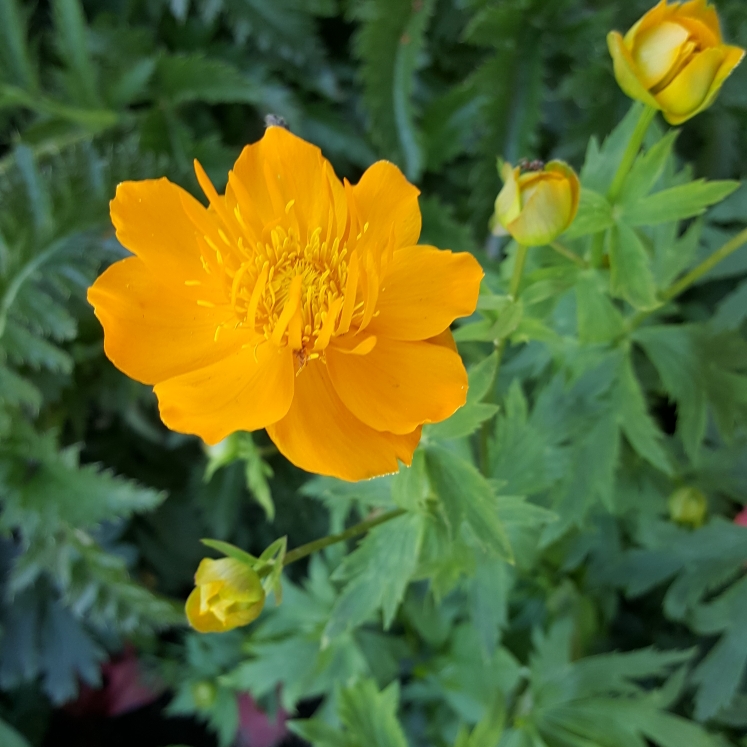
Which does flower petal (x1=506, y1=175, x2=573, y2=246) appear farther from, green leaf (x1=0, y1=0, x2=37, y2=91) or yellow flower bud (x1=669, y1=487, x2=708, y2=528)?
green leaf (x1=0, y1=0, x2=37, y2=91)

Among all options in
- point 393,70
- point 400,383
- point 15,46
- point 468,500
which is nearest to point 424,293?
point 400,383

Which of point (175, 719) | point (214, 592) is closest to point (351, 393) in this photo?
point (214, 592)

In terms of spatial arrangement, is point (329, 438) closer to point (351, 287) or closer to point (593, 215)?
point (351, 287)

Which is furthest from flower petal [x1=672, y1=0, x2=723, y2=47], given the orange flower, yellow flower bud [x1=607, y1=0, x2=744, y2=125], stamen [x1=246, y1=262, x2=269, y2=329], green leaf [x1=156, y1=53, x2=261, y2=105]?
green leaf [x1=156, y1=53, x2=261, y2=105]

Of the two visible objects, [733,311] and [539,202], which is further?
[733,311]

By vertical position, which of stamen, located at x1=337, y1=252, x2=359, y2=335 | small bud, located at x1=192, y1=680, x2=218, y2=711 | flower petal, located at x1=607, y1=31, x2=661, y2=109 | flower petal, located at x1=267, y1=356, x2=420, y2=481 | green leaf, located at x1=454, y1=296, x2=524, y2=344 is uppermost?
flower petal, located at x1=607, y1=31, x2=661, y2=109

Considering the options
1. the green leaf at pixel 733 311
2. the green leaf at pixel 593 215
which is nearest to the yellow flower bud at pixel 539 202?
the green leaf at pixel 593 215

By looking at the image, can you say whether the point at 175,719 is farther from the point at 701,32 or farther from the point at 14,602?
the point at 701,32
